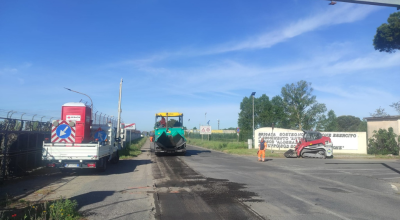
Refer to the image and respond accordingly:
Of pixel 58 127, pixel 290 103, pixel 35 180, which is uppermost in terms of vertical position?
pixel 290 103

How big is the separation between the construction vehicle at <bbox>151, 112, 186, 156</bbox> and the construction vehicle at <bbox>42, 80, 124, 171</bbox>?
7.65 meters

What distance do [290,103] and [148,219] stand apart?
59.2m

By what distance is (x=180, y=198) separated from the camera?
8.39 meters

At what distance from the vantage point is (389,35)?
30.9 m

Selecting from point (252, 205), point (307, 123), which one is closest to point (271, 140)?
point (252, 205)

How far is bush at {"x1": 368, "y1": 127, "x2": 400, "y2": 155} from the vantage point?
90.2 ft

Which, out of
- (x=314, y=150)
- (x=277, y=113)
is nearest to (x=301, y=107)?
(x=277, y=113)

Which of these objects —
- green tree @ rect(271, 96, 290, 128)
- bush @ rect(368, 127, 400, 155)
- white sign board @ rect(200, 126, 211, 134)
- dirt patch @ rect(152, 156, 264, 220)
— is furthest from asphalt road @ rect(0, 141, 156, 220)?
green tree @ rect(271, 96, 290, 128)

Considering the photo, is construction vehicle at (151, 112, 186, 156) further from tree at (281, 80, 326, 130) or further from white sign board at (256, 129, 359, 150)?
tree at (281, 80, 326, 130)

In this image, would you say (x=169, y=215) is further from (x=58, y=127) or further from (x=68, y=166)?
(x=58, y=127)

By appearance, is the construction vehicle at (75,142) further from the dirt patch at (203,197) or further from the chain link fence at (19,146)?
the dirt patch at (203,197)

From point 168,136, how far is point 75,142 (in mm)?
10788

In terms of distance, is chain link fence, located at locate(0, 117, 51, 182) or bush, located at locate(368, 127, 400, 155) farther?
bush, located at locate(368, 127, 400, 155)

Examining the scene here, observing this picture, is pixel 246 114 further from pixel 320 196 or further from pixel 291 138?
pixel 320 196
